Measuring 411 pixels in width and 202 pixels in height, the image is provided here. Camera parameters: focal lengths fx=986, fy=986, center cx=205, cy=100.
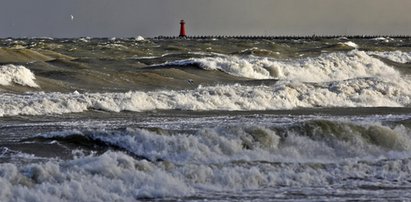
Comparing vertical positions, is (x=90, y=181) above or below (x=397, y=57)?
above

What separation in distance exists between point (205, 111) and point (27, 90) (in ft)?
20.6

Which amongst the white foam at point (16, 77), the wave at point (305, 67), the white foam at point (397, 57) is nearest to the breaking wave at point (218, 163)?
the white foam at point (16, 77)

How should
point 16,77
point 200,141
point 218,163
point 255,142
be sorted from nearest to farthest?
point 218,163, point 200,141, point 255,142, point 16,77

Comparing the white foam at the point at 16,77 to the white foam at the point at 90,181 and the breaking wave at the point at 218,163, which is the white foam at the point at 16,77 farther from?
the white foam at the point at 90,181

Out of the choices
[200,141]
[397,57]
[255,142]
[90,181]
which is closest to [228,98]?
[255,142]

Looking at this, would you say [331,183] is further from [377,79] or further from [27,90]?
[377,79]

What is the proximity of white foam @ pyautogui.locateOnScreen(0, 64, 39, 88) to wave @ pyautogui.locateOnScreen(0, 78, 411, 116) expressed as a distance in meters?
3.29

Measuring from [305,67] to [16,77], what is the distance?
1911cm

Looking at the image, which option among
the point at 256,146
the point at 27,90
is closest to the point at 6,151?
the point at 256,146

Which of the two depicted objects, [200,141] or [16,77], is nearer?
[200,141]

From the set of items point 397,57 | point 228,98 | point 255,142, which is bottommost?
point 397,57

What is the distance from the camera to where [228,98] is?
28531mm

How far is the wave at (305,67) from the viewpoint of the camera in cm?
4381

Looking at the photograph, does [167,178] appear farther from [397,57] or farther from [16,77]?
[397,57]
